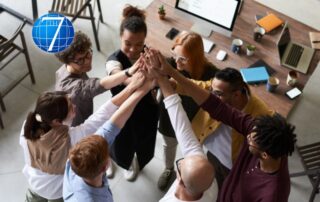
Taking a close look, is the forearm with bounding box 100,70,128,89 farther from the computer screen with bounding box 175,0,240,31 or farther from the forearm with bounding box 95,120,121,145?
the computer screen with bounding box 175,0,240,31

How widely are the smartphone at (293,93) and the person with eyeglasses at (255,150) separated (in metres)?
0.92

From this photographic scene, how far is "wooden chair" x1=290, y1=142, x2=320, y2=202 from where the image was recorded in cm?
331

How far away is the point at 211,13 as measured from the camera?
335 cm

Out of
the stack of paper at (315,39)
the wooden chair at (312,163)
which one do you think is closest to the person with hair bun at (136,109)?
the wooden chair at (312,163)

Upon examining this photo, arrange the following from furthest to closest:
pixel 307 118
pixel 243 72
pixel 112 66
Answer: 1. pixel 307 118
2. pixel 243 72
3. pixel 112 66

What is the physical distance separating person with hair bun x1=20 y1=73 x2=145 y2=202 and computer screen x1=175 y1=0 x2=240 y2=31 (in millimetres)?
1139

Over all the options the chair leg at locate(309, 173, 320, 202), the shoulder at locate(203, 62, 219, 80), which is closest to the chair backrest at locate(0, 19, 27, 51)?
the shoulder at locate(203, 62, 219, 80)

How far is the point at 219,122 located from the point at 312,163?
1.30 metres

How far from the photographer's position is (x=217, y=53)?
3389mm

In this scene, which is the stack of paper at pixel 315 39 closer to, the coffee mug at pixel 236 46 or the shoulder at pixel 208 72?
the coffee mug at pixel 236 46

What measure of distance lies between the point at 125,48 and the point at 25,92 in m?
1.74

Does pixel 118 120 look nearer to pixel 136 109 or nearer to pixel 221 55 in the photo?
pixel 136 109

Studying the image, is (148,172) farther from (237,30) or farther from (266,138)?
(266,138)

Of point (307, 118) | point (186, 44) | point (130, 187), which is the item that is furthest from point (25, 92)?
point (307, 118)
